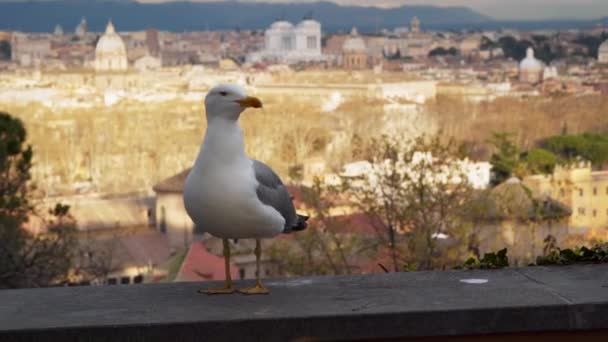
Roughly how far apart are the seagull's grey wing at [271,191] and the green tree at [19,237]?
7627mm

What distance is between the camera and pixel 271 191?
3.68 metres

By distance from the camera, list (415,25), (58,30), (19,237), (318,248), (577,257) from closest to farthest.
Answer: (577,257), (19,237), (318,248), (415,25), (58,30)

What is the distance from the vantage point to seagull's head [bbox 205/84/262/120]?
142 inches

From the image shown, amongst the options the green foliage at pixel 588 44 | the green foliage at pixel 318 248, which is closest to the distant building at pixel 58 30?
the green foliage at pixel 588 44

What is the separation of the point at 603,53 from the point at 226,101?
241 feet

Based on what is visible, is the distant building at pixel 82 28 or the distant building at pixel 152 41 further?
the distant building at pixel 82 28

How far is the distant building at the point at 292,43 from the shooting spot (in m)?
154

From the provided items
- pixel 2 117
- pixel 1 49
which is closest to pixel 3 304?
pixel 2 117

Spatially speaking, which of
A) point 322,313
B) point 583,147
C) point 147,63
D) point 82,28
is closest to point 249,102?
point 322,313

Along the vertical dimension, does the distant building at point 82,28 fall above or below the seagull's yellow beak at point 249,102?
below

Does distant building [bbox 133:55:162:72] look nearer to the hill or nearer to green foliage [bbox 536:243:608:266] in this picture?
the hill

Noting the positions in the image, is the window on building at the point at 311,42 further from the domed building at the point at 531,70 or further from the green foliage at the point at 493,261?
the green foliage at the point at 493,261

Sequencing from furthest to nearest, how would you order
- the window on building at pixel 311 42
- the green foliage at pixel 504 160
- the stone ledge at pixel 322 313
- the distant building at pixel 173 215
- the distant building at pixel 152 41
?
the distant building at pixel 152 41 → the window on building at pixel 311 42 → the green foliage at pixel 504 160 → the distant building at pixel 173 215 → the stone ledge at pixel 322 313

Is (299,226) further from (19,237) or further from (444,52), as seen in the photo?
(444,52)
